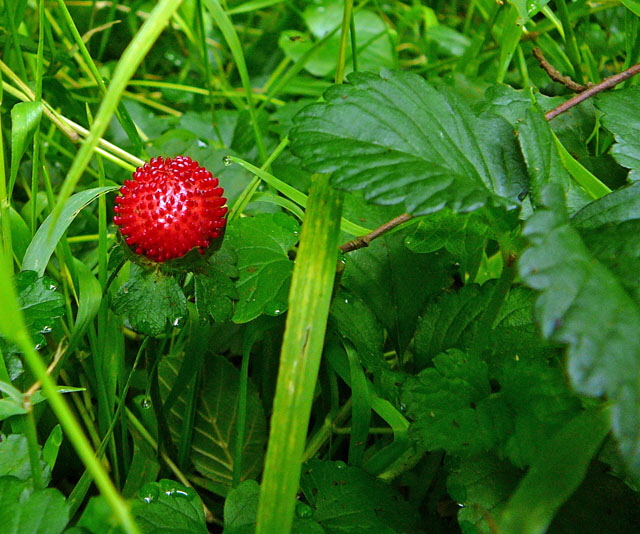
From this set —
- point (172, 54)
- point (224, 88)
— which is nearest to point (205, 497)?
point (224, 88)

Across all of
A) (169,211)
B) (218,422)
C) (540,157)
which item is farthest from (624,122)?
(218,422)

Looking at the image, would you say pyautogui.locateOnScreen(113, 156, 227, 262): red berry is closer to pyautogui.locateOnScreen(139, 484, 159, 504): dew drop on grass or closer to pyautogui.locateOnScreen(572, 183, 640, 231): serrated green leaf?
pyautogui.locateOnScreen(139, 484, 159, 504): dew drop on grass

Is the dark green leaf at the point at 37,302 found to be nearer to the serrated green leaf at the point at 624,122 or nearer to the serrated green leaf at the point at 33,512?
the serrated green leaf at the point at 33,512

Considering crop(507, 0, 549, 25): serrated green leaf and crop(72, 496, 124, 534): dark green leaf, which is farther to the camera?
crop(507, 0, 549, 25): serrated green leaf

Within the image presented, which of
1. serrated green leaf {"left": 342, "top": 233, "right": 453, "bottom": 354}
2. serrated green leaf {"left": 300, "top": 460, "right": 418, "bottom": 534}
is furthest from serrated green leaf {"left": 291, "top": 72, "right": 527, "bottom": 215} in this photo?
serrated green leaf {"left": 300, "top": 460, "right": 418, "bottom": 534}

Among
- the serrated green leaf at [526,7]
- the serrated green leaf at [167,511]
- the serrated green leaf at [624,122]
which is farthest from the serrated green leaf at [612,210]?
the serrated green leaf at [167,511]

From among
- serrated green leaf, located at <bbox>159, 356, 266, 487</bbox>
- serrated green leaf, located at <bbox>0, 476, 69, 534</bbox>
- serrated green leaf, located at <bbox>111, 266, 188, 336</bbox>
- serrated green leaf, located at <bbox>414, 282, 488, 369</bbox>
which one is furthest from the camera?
serrated green leaf, located at <bbox>159, 356, 266, 487</bbox>

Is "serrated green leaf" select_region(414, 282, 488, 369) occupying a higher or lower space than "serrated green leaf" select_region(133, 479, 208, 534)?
higher

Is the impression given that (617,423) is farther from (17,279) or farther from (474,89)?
(474,89)
